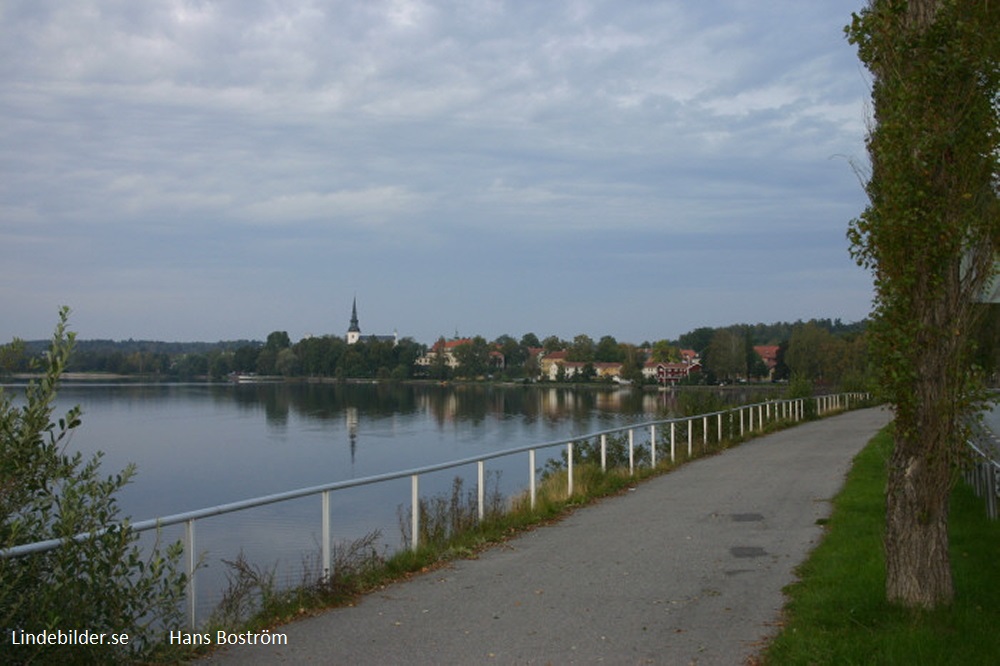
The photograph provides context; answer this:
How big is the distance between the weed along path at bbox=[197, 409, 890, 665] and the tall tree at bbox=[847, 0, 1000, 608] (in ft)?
4.40

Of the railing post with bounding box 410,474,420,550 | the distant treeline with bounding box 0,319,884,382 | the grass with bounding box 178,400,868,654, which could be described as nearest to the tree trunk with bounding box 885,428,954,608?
the grass with bounding box 178,400,868,654

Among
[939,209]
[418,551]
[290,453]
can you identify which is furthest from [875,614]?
[290,453]

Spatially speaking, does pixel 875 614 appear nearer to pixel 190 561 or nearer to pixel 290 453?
pixel 190 561

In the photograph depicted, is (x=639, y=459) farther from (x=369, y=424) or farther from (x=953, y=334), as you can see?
(x=369, y=424)

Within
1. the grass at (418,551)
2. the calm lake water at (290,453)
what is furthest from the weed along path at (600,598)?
the calm lake water at (290,453)

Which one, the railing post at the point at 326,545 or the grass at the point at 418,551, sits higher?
the railing post at the point at 326,545

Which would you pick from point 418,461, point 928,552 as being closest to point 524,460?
point 418,461

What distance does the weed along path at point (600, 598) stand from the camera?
6.63 meters

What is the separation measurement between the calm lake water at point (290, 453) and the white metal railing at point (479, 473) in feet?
1.27

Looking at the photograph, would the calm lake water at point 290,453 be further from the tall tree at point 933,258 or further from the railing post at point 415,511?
the tall tree at point 933,258

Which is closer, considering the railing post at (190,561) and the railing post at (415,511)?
the railing post at (190,561)

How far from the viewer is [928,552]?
6.84 meters

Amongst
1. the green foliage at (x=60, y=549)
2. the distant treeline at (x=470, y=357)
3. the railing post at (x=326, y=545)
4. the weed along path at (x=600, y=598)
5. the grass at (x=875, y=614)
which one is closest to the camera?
the green foliage at (x=60, y=549)

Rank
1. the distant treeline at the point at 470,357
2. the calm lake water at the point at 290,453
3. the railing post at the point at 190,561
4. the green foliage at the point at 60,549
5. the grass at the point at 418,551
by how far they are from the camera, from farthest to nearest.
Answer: the distant treeline at the point at 470,357, the calm lake water at the point at 290,453, the grass at the point at 418,551, the railing post at the point at 190,561, the green foliage at the point at 60,549
